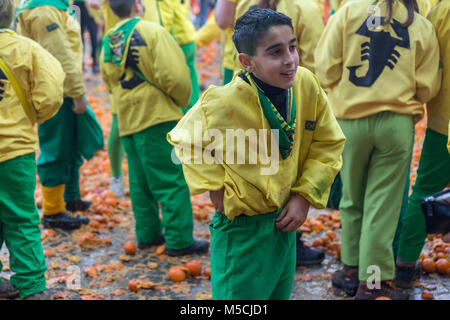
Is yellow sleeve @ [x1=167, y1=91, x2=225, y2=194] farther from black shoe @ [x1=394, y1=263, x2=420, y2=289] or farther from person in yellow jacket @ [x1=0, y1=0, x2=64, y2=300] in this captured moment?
black shoe @ [x1=394, y1=263, x2=420, y2=289]

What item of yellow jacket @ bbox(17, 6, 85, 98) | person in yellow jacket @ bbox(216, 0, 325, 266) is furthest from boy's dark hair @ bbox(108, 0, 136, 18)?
person in yellow jacket @ bbox(216, 0, 325, 266)

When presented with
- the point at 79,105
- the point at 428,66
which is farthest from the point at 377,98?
the point at 79,105

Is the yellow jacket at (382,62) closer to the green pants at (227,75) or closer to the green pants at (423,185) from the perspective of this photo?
the green pants at (423,185)

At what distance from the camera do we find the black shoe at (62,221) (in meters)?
5.08

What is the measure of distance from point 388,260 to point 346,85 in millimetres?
1188

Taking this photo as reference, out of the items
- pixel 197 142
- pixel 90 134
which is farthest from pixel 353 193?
pixel 90 134

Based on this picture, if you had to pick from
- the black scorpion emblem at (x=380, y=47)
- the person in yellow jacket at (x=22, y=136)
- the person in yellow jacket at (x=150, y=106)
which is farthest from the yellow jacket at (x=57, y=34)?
the black scorpion emblem at (x=380, y=47)

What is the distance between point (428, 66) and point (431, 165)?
0.71 meters

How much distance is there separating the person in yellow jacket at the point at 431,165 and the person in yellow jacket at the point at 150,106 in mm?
1621

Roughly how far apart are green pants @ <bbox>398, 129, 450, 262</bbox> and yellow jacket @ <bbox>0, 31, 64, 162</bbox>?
2.52 metres

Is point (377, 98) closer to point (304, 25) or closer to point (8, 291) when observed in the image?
point (304, 25)

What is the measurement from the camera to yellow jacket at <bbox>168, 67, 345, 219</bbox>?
A: 2.35 metres

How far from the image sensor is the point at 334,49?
3.56 metres

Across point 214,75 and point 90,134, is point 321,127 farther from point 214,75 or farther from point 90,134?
point 214,75
